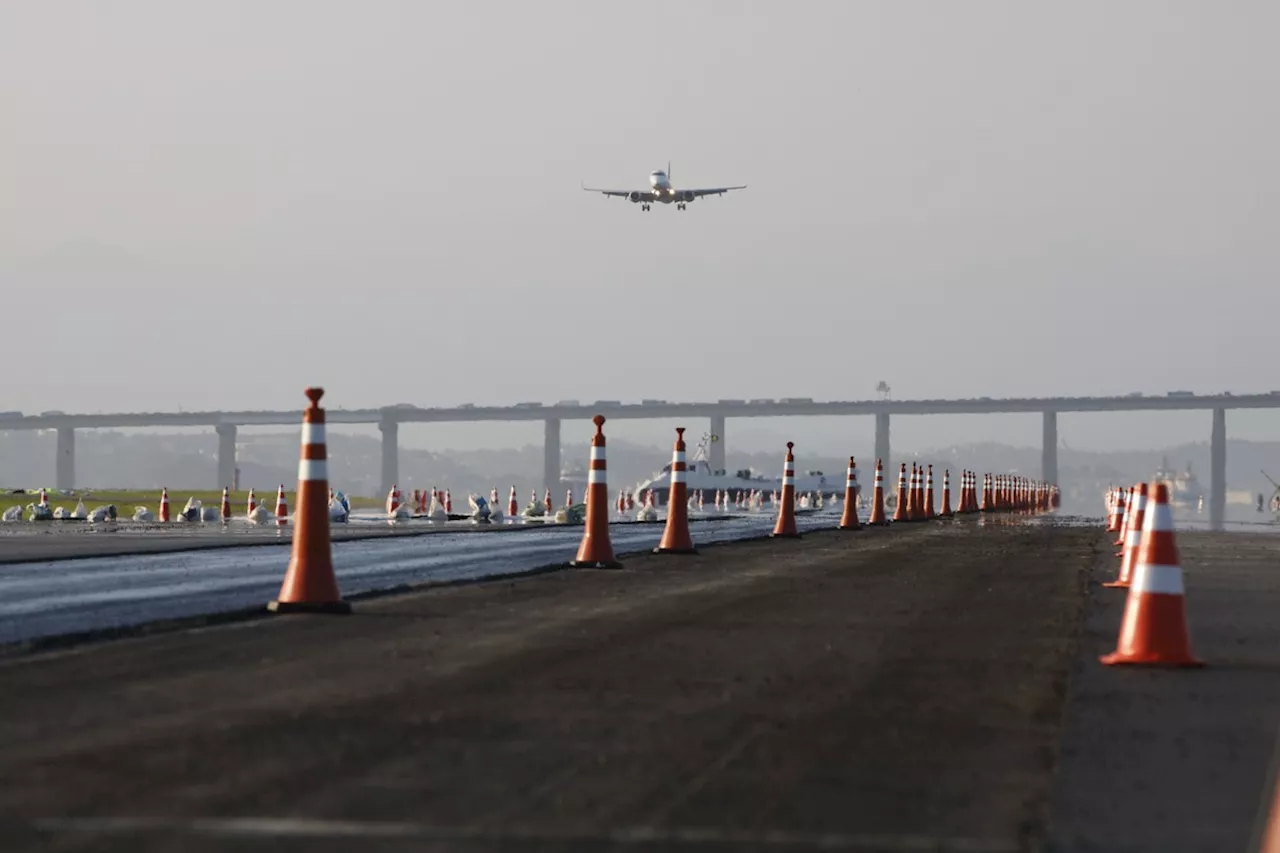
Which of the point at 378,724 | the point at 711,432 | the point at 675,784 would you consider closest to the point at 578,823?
the point at 675,784

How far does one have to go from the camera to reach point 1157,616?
946 cm

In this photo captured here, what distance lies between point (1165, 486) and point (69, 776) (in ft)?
21.4

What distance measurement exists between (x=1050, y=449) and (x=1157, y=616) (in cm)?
18063

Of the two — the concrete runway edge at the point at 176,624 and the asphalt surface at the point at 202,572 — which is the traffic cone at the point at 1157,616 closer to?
the concrete runway edge at the point at 176,624

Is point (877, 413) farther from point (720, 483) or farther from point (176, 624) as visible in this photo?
point (176, 624)

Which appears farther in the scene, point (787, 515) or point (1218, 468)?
point (1218, 468)

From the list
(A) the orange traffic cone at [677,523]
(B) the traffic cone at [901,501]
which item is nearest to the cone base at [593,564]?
(A) the orange traffic cone at [677,523]

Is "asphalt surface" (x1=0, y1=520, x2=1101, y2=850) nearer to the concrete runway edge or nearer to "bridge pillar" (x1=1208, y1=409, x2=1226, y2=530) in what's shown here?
the concrete runway edge

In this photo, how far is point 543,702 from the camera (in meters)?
7.38

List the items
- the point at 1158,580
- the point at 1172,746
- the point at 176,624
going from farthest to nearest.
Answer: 1. the point at 176,624
2. the point at 1158,580
3. the point at 1172,746

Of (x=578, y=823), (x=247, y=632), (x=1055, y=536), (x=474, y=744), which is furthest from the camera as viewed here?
(x=1055, y=536)

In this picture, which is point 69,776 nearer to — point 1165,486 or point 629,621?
point 629,621

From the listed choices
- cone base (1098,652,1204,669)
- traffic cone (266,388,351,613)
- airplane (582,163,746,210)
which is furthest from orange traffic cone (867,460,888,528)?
airplane (582,163,746,210)

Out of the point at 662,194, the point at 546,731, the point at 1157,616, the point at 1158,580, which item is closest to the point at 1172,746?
the point at 546,731
